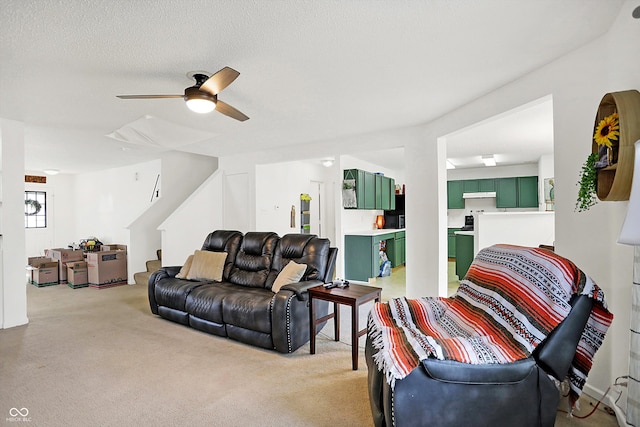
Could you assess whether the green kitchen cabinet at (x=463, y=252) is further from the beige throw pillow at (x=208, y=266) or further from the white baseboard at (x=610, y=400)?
the beige throw pillow at (x=208, y=266)

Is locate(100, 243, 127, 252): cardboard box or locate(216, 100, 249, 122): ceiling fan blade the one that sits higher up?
locate(216, 100, 249, 122): ceiling fan blade

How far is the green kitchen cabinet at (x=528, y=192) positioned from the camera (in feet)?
23.7

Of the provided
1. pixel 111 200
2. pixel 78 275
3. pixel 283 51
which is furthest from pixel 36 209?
pixel 283 51

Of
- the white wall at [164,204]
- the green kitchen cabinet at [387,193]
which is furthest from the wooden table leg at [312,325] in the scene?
the green kitchen cabinet at [387,193]

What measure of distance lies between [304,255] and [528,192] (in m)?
6.15

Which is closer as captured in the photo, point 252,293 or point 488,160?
point 252,293

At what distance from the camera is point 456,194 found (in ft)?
26.9

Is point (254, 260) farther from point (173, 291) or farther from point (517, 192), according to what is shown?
point (517, 192)

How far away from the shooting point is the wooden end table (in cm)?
259

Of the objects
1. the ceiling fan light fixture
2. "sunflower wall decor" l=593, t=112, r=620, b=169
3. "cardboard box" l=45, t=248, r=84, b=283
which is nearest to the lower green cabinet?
the ceiling fan light fixture

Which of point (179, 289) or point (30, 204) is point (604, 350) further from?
point (30, 204)

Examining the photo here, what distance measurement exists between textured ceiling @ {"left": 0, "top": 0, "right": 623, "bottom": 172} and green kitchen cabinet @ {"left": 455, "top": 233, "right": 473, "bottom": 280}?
8.65 feet

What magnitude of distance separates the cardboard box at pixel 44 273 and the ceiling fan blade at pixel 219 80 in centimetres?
574

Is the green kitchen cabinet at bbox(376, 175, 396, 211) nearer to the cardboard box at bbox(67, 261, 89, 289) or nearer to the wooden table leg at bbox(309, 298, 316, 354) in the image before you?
the wooden table leg at bbox(309, 298, 316, 354)
